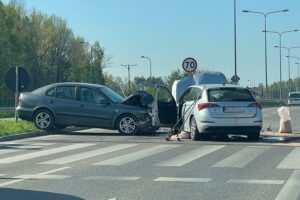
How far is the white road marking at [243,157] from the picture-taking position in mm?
11055

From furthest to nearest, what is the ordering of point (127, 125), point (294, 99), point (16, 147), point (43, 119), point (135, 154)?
1. point (294, 99)
2. point (43, 119)
3. point (127, 125)
4. point (16, 147)
5. point (135, 154)

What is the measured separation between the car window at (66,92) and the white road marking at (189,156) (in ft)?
20.0

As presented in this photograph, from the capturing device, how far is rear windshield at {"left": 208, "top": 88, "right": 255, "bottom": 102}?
1623 centimetres

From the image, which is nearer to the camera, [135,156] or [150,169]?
[150,169]

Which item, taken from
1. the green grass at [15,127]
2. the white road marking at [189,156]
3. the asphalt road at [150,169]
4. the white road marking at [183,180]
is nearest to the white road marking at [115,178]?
the asphalt road at [150,169]

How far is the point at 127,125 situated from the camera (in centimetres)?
1862

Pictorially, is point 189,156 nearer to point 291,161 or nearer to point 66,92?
point 291,161

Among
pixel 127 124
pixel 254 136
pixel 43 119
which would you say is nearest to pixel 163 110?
pixel 127 124

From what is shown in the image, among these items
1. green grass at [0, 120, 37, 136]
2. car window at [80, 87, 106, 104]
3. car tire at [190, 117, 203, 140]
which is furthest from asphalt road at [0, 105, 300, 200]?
car window at [80, 87, 106, 104]

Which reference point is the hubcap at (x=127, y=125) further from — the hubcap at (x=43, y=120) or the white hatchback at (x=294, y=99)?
the white hatchback at (x=294, y=99)

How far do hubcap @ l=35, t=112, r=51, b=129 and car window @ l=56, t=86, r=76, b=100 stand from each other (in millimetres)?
743

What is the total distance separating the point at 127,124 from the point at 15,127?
371 cm

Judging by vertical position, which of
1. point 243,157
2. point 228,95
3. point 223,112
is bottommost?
point 243,157

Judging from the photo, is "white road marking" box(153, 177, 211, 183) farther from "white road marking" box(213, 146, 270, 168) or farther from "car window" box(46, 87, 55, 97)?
"car window" box(46, 87, 55, 97)
